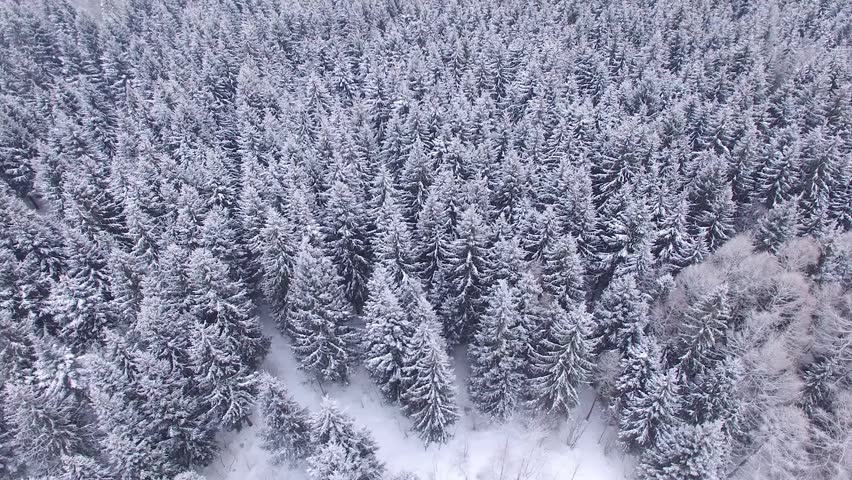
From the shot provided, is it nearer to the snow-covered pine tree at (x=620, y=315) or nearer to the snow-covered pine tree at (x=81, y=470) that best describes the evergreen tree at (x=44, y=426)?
the snow-covered pine tree at (x=81, y=470)

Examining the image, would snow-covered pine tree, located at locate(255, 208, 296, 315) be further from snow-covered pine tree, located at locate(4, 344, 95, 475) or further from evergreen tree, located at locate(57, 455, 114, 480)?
evergreen tree, located at locate(57, 455, 114, 480)

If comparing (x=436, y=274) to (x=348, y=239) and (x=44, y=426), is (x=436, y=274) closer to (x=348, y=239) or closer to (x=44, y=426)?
(x=348, y=239)

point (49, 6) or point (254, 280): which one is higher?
point (49, 6)

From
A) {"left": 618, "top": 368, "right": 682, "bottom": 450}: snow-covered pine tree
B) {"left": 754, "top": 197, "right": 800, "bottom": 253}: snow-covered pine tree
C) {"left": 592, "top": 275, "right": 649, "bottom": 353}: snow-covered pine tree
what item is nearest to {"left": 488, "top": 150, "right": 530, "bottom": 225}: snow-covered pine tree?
{"left": 592, "top": 275, "right": 649, "bottom": 353}: snow-covered pine tree

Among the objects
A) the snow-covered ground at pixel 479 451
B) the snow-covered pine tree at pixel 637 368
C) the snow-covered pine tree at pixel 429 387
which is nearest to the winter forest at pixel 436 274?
the snow-covered pine tree at pixel 637 368

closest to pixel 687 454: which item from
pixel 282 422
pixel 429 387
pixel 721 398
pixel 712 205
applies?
pixel 721 398

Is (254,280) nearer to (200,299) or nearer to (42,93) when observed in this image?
(200,299)

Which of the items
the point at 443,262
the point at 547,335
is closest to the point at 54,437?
the point at 443,262
